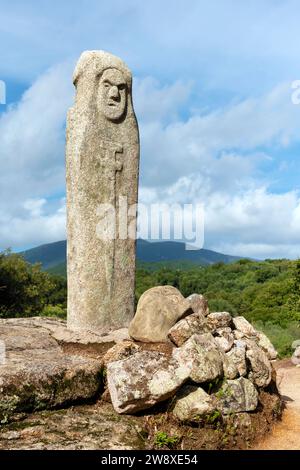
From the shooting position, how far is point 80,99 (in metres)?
9.01

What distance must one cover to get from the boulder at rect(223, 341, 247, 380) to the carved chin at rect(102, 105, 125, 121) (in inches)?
179

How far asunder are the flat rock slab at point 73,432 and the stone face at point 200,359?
0.95 m

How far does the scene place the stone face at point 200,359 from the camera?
6328 millimetres

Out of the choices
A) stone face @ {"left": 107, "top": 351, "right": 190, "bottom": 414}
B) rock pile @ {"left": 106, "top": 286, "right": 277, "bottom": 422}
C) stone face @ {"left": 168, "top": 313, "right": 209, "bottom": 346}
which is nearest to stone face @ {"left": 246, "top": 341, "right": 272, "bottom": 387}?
rock pile @ {"left": 106, "top": 286, "right": 277, "bottom": 422}

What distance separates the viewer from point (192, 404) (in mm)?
6078

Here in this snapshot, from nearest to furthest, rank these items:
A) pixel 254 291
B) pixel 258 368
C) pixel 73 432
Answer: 1. pixel 73 432
2. pixel 258 368
3. pixel 254 291

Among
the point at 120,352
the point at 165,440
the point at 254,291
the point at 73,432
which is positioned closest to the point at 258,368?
the point at 120,352

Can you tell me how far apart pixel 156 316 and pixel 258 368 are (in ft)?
5.66

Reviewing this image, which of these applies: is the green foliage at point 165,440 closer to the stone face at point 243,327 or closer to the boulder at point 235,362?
the boulder at point 235,362

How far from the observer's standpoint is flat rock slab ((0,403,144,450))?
16.8 feet

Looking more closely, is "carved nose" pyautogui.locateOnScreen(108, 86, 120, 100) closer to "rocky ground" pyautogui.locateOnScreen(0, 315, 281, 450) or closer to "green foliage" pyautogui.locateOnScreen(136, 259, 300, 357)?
"rocky ground" pyautogui.locateOnScreen(0, 315, 281, 450)

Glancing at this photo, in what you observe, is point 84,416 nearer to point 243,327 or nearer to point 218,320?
point 218,320

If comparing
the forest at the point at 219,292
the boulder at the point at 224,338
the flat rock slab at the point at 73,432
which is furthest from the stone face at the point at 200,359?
the forest at the point at 219,292
